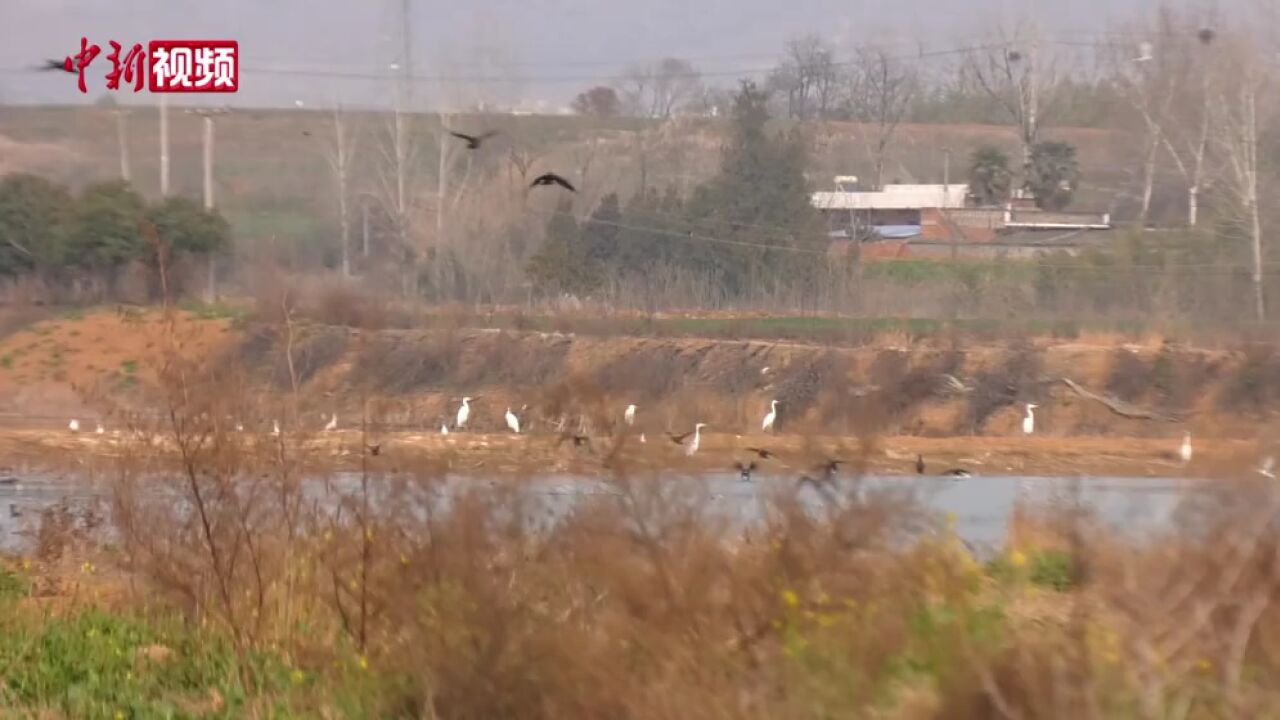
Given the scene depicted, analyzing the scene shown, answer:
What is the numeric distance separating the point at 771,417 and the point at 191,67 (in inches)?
582

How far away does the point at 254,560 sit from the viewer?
30.4 feet

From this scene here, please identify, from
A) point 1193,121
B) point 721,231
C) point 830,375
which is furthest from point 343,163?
point 1193,121

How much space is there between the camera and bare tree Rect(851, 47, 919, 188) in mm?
34406

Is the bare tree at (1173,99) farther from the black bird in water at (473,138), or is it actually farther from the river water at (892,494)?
the river water at (892,494)

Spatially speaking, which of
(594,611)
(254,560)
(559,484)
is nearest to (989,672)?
(594,611)

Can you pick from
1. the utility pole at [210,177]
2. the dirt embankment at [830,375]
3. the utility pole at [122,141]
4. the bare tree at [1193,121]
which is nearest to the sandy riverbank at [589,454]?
the dirt embankment at [830,375]

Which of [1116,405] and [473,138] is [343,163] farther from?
[1116,405]

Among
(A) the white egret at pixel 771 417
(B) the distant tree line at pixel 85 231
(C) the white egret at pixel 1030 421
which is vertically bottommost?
(C) the white egret at pixel 1030 421

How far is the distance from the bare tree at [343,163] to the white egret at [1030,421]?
378 inches

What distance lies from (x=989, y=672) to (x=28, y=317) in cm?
2161

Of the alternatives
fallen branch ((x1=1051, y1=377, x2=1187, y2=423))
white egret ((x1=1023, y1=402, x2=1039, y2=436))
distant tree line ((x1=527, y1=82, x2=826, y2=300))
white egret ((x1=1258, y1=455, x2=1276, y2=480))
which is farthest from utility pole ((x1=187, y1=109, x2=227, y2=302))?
white egret ((x1=1258, y1=455, x2=1276, y2=480))

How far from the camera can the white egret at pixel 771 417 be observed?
68.3ft

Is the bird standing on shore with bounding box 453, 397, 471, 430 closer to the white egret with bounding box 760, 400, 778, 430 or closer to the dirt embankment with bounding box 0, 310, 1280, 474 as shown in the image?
the dirt embankment with bounding box 0, 310, 1280, 474

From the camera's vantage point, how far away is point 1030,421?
24.0 m
